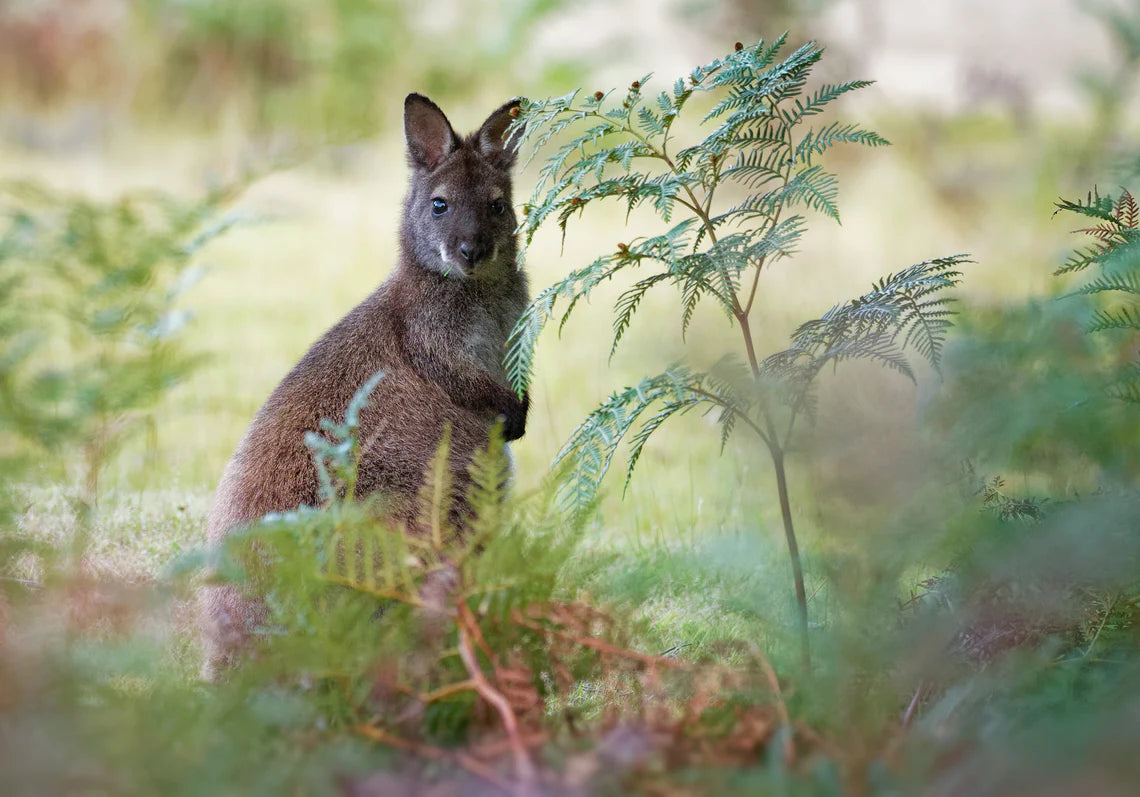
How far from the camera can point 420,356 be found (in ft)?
15.0

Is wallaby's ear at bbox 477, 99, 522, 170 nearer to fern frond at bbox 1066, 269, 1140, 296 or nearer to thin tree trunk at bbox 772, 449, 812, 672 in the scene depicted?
thin tree trunk at bbox 772, 449, 812, 672

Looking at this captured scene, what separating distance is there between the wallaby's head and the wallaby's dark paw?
55 cm

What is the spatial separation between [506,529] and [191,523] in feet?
10.6

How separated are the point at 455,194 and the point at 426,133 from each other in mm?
335

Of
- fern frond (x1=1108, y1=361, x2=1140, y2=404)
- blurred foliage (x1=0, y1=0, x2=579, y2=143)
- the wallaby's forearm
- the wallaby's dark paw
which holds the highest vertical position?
blurred foliage (x1=0, y1=0, x2=579, y2=143)

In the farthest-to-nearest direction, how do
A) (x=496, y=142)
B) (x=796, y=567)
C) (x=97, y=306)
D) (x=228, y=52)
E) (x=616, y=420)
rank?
(x=228, y=52), (x=496, y=142), (x=616, y=420), (x=796, y=567), (x=97, y=306)

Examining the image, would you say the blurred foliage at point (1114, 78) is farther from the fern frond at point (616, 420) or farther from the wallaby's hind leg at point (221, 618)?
the wallaby's hind leg at point (221, 618)

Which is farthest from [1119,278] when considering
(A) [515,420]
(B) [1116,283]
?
(A) [515,420]

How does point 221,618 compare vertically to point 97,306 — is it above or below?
below

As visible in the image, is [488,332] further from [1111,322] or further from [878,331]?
[1111,322]

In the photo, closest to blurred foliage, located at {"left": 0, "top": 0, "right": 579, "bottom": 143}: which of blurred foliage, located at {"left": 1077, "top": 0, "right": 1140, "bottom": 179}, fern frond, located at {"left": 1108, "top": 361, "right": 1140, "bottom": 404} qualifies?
blurred foliage, located at {"left": 1077, "top": 0, "right": 1140, "bottom": 179}

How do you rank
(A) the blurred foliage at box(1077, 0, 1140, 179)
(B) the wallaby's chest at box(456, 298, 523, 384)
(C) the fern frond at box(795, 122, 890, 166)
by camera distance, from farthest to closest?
1. (B) the wallaby's chest at box(456, 298, 523, 384)
2. (A) the blurred foliage at box(1077, 0, 1140, 179)
3. (C) the fern frond at box(795, 122, 890, 166)

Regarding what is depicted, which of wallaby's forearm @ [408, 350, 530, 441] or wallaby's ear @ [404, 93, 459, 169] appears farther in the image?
wallaby's ear @ [404, 93, 459, 169]

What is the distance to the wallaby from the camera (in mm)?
3707
